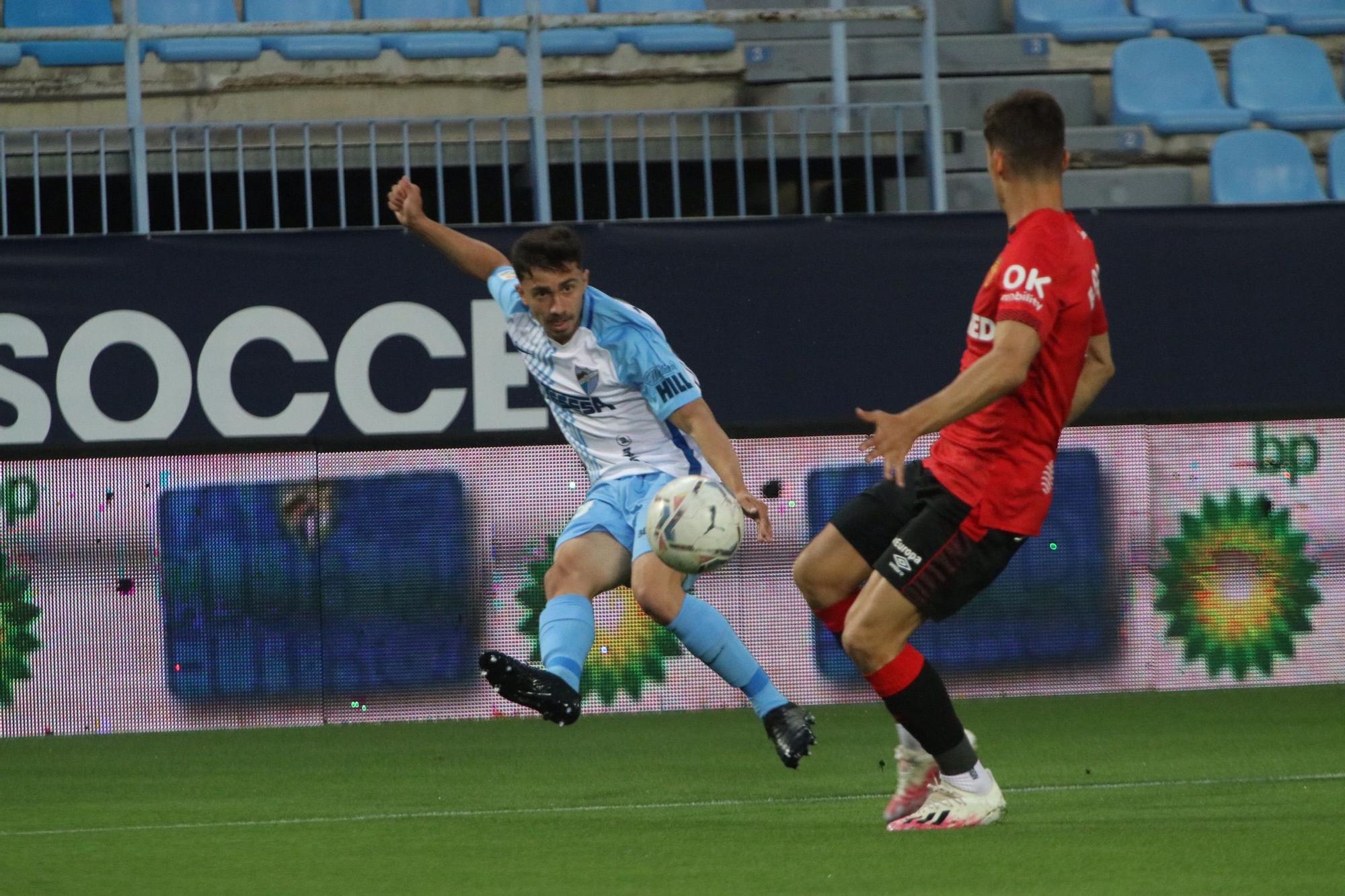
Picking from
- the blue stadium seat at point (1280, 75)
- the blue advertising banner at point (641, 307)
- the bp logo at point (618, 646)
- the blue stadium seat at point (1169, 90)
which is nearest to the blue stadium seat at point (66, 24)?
the blue advertising banner at point (641, 307)

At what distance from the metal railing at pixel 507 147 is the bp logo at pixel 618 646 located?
189 cm

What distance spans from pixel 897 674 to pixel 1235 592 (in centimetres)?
521

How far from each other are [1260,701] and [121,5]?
803 cm

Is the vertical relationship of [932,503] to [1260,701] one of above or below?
above

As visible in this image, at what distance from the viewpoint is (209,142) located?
35.2 ft

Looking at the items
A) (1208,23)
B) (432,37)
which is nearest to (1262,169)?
(1208,23)

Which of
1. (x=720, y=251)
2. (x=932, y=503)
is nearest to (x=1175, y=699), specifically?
(x=720, y=251)

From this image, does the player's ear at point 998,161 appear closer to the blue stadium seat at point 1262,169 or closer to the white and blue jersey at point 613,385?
the white and blue jersey at point 613,385

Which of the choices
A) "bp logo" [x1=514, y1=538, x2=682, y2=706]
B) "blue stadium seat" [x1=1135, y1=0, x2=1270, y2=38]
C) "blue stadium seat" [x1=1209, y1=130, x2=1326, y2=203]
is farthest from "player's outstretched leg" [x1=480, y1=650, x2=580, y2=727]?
"blue stadium seat" [x1=1135, y1=0, x2=1270, y2=38]

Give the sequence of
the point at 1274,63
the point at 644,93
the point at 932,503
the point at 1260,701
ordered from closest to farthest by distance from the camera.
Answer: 1. the point at 932,503
2. the point at 1260,701
3. the point at 644,93
4. the point at 1274,63

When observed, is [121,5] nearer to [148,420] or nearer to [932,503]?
[148,420]

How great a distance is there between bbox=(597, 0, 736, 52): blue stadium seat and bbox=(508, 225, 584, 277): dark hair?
6422mm

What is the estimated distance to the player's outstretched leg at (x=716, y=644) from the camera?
633 centimetres

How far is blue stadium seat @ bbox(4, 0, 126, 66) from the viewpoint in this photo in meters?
12.3
